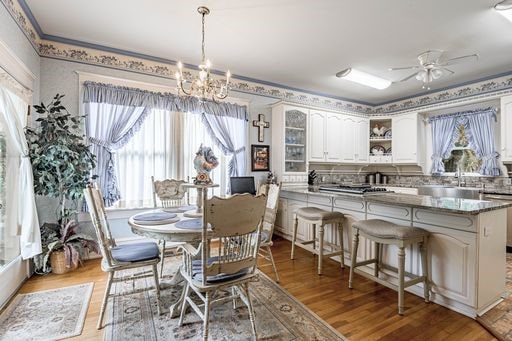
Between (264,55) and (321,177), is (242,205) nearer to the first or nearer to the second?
(264,55)

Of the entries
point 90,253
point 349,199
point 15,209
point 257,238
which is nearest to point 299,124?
point 349,199

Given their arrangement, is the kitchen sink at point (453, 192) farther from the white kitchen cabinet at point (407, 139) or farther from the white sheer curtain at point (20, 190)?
the white sheer curtain at point (20, 190)

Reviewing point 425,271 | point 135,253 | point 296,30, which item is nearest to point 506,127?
point 425,271

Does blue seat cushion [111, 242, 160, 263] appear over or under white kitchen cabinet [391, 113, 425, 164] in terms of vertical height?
under

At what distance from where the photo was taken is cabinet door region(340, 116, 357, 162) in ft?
16.9

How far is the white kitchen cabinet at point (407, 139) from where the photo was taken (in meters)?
4.96

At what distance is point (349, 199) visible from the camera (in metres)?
3.06

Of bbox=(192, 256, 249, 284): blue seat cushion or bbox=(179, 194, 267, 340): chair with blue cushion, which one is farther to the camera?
bbox=(192, 256, 249, 284): blue seat cushion

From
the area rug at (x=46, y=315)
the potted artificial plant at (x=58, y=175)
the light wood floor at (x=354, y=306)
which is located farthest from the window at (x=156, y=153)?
the area rug at (x=46, y=315)

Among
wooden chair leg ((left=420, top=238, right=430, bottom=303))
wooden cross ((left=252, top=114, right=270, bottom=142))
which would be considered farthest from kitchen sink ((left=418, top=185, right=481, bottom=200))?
wooden cross ((left=252, top=114, right=270, bottom=142))

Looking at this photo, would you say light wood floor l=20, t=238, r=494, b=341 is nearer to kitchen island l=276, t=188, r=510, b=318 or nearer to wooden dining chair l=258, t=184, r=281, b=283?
kitchen island l=276, t=188, r=510, b=318

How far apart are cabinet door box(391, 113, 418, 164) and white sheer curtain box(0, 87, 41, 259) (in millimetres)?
5858

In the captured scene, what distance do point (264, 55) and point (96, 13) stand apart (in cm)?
200

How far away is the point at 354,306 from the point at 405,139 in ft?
13.2
